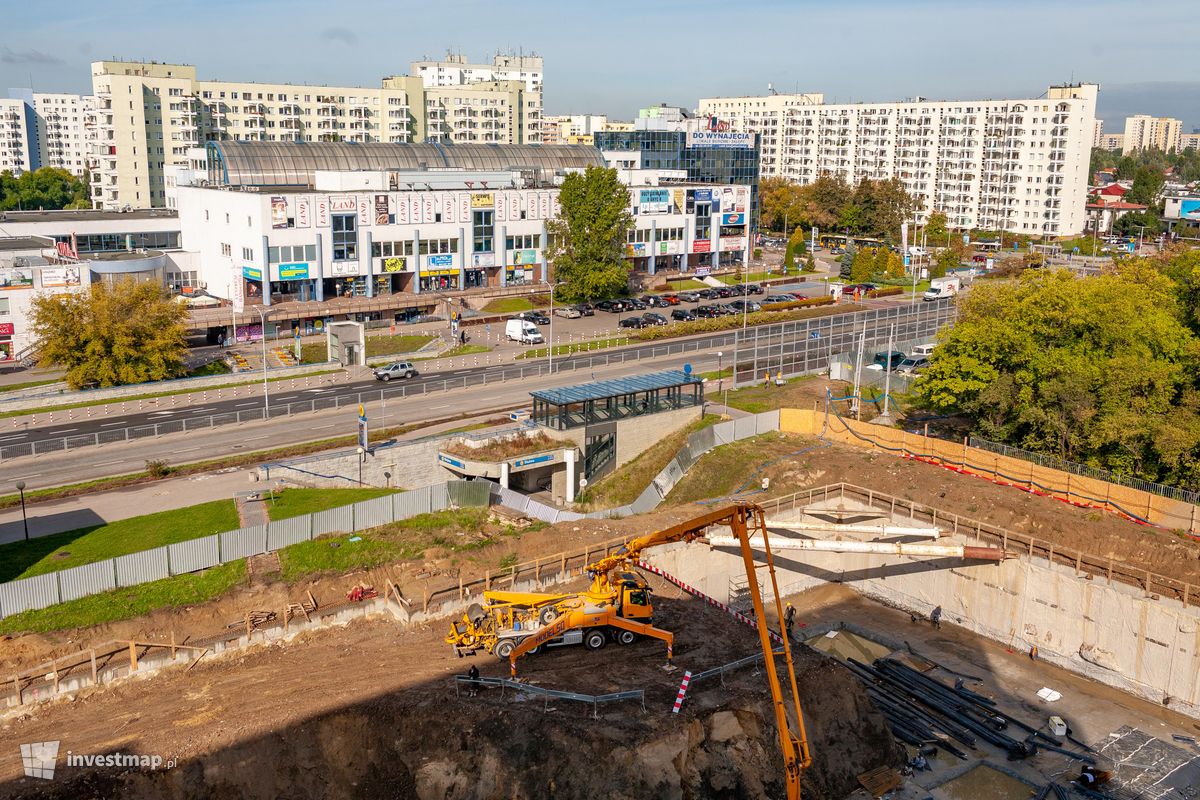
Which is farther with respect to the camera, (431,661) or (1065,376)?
(1065,376)

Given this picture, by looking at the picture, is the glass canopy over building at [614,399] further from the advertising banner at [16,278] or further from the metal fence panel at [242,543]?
the advertising banner at [16,278]

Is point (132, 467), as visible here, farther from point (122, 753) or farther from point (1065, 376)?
point (1065, 376)

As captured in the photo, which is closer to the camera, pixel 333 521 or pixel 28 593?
pixel 28 593

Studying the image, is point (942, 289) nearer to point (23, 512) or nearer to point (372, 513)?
point (372, 513)

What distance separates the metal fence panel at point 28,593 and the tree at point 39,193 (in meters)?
127

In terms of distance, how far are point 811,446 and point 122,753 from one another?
1375 inches

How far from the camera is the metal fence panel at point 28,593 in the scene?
3288 cm

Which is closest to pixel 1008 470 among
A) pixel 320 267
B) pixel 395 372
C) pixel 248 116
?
pixel 395 372

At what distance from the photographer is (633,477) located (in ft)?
173

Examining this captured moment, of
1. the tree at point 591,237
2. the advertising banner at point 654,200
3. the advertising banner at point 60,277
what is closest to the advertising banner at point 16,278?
the advertising banner at point 60,277

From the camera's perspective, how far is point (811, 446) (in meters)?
52.0

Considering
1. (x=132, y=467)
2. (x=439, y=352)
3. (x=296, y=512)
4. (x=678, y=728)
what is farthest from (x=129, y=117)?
(x=678, y=728)

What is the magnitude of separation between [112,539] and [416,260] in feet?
165

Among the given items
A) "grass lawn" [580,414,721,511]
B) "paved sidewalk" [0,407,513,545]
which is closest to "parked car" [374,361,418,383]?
"paved sidewalk" [0,407,513,545]
